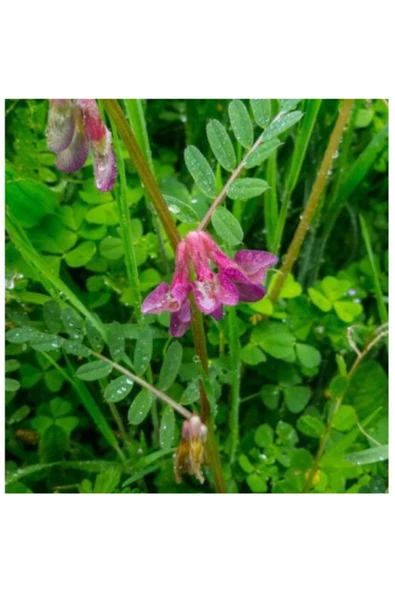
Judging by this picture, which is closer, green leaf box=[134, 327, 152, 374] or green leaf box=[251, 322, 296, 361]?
green leaf box=[134, 327, 152, 374]

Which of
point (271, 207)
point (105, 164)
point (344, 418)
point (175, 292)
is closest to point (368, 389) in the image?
point (344, 418)

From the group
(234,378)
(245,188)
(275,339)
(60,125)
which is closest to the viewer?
(60,125)

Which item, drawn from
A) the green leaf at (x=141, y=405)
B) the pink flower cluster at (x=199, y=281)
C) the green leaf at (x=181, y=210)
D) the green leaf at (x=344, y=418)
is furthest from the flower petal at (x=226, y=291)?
the green leaf at (x=344, y=418)

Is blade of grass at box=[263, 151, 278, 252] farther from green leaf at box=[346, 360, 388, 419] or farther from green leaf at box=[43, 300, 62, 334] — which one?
green leaf at box=[43, 300, 62, 334]

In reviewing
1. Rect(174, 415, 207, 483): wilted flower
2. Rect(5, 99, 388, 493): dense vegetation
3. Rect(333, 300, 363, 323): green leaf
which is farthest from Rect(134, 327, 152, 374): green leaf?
Rect(333, 300, 363, 323): green leaf

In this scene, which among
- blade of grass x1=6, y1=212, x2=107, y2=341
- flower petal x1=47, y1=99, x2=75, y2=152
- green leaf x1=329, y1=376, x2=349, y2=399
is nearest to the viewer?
flower petal x1=47, y1=99, x2=75, y2=152

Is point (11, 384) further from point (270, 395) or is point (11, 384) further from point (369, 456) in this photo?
point (369, 456)
